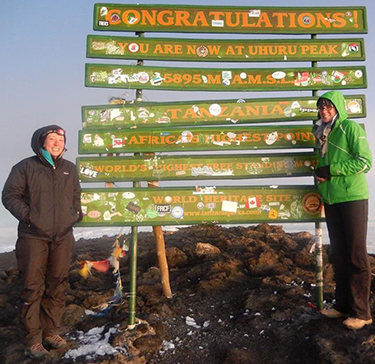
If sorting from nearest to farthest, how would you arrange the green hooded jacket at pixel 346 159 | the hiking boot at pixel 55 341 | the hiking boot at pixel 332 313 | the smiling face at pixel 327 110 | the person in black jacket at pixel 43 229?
the person in black jacket at pixel 43 229
the green hooded jacket at pixel 346 159
the hiking boot at pixel 55 341
the smiling face at pixel 327 110
the hiking boot at pixel 332 313

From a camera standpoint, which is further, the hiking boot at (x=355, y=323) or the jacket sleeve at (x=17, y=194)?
the hiking boot at (x=355, y=323)

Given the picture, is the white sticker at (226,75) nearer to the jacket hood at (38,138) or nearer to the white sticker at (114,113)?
the white sticker at (114,113)

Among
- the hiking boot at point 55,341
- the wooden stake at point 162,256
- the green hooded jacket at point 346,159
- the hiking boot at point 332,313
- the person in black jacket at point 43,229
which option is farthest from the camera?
the wooden stake at point 162,256

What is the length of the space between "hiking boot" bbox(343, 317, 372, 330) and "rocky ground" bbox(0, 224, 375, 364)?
0.26 feet

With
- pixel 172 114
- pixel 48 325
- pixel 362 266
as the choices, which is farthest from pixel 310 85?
pixel 48 325

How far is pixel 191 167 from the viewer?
5.72 meters

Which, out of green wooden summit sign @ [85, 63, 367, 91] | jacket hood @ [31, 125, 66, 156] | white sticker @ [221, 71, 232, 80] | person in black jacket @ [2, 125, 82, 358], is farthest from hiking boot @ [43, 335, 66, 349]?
white sticker @ [221, 71, 232, 80]

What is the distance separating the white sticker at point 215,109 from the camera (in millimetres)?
5840

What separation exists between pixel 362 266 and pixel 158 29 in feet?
14.7

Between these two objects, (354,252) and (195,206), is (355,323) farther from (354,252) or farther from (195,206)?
(195,206)

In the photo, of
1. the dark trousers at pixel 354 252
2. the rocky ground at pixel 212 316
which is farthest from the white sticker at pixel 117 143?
the dark trousers at pixel 354 252

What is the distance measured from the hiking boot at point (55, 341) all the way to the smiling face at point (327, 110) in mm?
4493

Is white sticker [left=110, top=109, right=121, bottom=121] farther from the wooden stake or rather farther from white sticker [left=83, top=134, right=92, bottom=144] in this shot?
the wooden stake

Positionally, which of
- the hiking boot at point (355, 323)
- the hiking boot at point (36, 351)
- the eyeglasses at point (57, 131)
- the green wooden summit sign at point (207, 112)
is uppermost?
the green wooden summit sign at point (207, 112)
